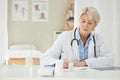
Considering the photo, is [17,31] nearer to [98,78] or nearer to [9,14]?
[9,14]

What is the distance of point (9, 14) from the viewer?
509 cm

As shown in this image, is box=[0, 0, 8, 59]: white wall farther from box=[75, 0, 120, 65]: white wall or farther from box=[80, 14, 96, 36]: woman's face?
box=[80, 14, 96, 36]: woman's face

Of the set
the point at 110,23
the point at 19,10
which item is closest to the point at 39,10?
the point at 19,10

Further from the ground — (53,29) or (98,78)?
(53,29)

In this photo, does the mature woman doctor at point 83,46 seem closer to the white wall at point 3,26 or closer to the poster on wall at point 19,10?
the white wall at point 3,26

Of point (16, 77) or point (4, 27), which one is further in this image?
point (4, 27)

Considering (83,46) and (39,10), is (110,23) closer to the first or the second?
(83,46)

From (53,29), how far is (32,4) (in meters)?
0.70

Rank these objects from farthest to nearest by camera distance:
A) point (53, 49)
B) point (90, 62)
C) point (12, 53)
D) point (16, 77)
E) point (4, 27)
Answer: point (4, 27)
point (12, 53)
point (53, 49)
point (90, 62)
point (16, 77)

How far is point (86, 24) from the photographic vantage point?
2348 millimetres

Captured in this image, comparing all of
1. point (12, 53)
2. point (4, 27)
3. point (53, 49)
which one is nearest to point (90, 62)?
point (53, 49)

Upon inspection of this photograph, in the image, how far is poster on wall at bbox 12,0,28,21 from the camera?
5.10 meters

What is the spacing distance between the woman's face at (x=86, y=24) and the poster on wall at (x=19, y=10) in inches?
116

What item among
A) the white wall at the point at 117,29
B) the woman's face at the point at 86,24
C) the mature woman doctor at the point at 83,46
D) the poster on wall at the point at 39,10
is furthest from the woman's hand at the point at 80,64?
the poster on wall at the point at 39,10
